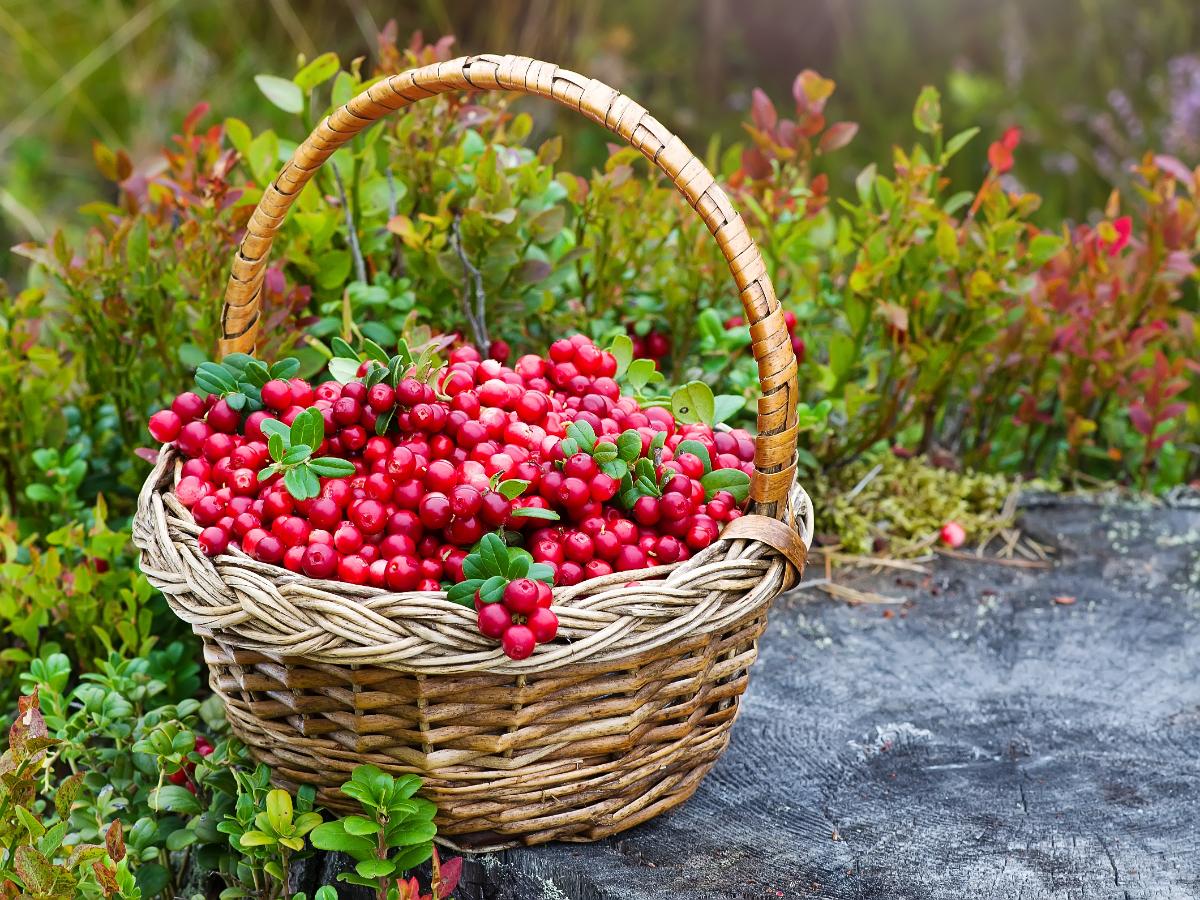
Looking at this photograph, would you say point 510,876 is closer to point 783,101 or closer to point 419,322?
point 419,322

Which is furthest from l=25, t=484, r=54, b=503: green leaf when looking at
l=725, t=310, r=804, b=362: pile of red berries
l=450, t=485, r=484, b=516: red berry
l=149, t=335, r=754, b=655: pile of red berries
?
l=725, t=310, r=804, b=362: pile of red berries

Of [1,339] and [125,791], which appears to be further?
[1,339]

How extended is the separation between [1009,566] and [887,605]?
29 cm

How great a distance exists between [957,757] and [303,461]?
1.00 meters

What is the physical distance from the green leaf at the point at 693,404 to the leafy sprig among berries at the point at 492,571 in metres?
0.41

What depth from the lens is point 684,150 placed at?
129 cm

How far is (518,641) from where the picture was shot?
3.74 feet

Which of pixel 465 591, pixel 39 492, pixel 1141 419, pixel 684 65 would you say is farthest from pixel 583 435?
pixel 684 65

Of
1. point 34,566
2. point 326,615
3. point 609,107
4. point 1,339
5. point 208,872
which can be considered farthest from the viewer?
point 1,339

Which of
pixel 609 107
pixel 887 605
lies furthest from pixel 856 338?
pixel 609 107

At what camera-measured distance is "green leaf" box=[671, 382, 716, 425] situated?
1525mm

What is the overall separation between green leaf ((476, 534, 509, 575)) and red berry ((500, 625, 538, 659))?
0.25 ft

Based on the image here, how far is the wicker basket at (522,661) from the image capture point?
1191 millimetres

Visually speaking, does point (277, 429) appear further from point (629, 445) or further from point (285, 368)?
point (629, 445)
